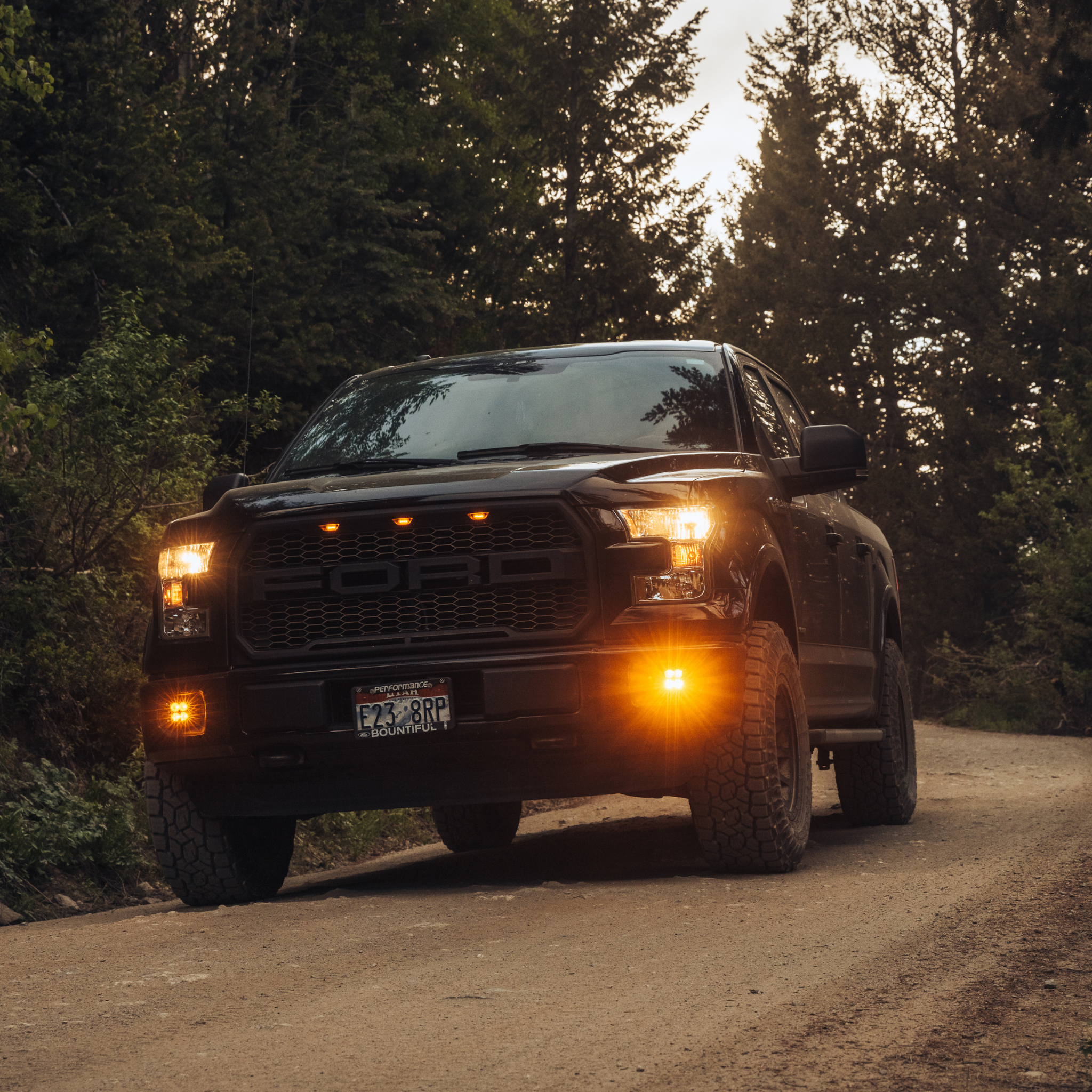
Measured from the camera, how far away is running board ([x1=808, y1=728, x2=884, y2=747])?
750 cm

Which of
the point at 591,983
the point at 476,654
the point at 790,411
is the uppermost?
the point at 790,411

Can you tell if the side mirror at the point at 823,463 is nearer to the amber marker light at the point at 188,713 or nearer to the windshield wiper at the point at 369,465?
the windshield wiper at the point at 369,465

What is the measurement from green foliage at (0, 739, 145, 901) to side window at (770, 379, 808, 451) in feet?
13.2

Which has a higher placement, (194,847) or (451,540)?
(451,540)

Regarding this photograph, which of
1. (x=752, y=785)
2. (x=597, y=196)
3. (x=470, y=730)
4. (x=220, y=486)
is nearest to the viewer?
(x=470, y=730)

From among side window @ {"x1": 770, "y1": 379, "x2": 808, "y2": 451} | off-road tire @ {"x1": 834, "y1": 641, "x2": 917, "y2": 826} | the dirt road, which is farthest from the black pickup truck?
off-road tire @ {"x1": 834, "y1": 641, "x2": 917, "y2": 826}

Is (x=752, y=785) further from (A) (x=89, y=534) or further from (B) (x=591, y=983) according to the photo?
(A) (x=89, y=534)

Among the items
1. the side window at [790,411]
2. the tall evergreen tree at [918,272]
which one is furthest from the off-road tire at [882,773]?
the tall evergreen tree at [918,272]

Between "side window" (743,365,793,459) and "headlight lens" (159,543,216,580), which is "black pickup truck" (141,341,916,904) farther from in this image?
"side window" (743,365,793,459)

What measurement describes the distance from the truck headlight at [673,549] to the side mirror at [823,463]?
4.39 ft

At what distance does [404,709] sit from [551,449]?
54.7 inches

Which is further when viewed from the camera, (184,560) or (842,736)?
(842,736)

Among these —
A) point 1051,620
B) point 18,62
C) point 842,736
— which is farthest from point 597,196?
point 842,736

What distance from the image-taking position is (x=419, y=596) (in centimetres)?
614
